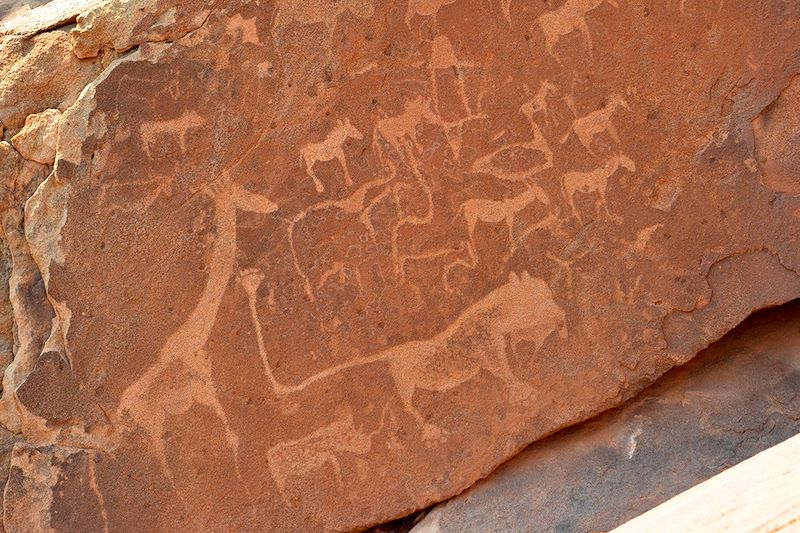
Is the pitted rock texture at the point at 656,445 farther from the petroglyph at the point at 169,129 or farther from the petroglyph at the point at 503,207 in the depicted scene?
the petroglyph at the point at 169,129

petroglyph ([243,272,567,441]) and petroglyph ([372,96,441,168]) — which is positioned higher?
petroglyph ([372,96,441,168])

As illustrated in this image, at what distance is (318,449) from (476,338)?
19.2 inches

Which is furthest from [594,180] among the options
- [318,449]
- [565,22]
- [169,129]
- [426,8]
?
[169,129]

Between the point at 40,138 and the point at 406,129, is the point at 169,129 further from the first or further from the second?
the point at 406,129

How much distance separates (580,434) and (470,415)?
0.31 m

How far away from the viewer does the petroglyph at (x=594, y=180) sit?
2326 millimetres

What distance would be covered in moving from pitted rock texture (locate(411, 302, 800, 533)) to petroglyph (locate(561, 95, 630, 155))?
664 mm

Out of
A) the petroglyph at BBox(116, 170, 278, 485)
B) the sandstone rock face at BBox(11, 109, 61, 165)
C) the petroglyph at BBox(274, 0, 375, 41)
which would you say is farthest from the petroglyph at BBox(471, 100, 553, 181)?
the sandstone rock face at BBox(11, 109, 61, 165)

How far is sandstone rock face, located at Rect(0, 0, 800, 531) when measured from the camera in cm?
233

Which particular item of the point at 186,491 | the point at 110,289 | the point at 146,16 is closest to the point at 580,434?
the point at 186,491

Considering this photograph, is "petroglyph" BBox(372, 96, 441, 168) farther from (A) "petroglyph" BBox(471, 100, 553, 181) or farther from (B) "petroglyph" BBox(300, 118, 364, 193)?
(A) "petroglyph" BBox(471, 100, 553, 181)

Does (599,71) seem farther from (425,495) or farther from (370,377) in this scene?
(425,495)

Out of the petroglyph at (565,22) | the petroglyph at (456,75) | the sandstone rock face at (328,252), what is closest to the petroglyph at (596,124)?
the sandstone rock face at (328,252)

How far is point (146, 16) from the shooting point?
235 cm
